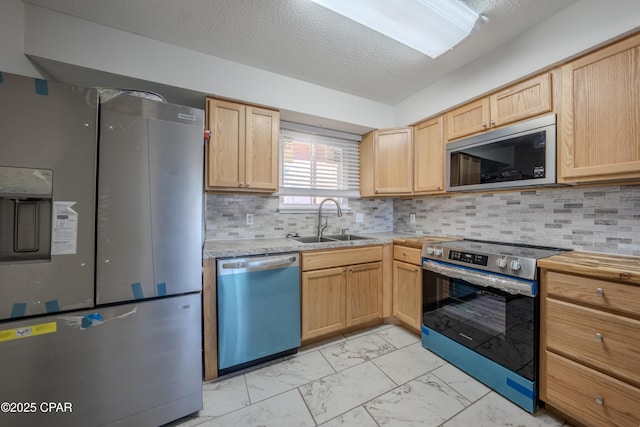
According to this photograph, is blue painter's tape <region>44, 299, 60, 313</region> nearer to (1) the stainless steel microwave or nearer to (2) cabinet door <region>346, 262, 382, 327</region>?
(2) cabinet door <region>346, 262, 382, 327</region>

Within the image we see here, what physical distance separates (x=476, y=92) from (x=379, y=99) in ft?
3.26

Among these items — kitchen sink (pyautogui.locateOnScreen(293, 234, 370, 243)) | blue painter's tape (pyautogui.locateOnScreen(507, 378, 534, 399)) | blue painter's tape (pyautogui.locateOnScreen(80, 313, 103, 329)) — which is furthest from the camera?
kitchen sink (pyautogui.locateOnScreen(293, 234, 370, 243))

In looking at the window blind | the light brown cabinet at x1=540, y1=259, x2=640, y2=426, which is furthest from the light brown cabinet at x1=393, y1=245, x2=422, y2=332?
the window blind

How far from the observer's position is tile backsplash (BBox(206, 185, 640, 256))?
1.53 meters

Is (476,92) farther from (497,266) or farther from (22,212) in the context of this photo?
(22,212)

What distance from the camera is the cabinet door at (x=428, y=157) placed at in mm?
2279

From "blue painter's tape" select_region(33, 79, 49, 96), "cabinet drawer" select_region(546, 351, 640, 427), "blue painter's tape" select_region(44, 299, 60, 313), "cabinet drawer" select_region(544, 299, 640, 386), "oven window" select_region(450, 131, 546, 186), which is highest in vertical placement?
"blue painter's tape" select_region(33, 79, 49, 96)

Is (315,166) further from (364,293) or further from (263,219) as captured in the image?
(364,293)

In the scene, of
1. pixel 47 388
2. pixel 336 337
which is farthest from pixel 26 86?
pixel 336 337

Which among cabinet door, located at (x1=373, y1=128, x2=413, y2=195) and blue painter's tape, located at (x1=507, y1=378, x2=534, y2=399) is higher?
cabinet door, located at (x1=373, y1=128, x2=413, y2=195)

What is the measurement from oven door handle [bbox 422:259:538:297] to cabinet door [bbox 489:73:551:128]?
1160 millimetres

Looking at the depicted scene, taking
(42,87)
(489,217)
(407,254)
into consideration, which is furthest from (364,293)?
(42,87)

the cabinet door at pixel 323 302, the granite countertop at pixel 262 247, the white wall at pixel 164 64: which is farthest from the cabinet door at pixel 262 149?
the cabinet door at pixel 323 302

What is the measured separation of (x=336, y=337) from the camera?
7.37 ft
